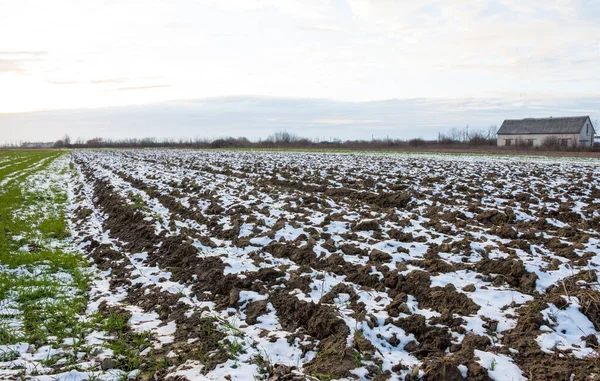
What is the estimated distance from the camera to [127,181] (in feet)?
65.1

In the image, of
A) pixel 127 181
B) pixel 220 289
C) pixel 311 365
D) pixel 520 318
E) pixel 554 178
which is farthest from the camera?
pixel 127 181

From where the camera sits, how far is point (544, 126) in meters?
66.1

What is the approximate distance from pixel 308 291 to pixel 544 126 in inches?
2759

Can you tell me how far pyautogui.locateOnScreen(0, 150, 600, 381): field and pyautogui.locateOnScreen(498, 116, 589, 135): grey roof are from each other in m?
59.9

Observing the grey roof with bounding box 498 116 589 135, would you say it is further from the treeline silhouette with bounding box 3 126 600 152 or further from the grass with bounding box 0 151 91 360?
the grass with bounding box 0 151 91 360

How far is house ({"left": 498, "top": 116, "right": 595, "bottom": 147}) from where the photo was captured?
63.4 m

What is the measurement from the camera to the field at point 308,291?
4.70 meters

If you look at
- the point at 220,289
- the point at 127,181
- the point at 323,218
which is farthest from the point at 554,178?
the point at 127,181

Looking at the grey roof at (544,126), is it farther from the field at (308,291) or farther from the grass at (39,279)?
the grass at (39,279)

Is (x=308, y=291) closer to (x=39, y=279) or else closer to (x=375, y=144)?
(x=39, y=279)

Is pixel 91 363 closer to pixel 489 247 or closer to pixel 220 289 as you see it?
pixel 220 289

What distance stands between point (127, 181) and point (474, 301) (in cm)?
Result: 1712

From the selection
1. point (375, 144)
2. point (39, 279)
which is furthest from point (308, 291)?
point (375, 144)

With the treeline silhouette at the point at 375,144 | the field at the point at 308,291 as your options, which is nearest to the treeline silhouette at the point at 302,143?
the treeline silhouette at the point at 375,144
